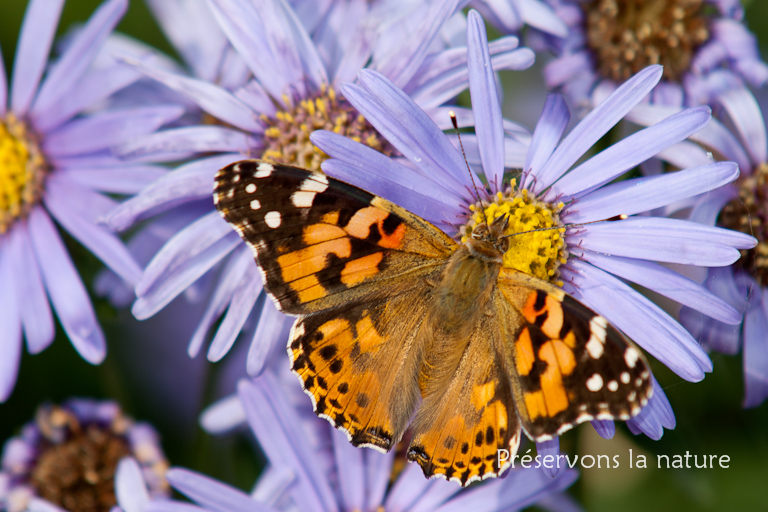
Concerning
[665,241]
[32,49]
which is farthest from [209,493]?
[32,49]

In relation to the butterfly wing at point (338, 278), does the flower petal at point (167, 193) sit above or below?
above

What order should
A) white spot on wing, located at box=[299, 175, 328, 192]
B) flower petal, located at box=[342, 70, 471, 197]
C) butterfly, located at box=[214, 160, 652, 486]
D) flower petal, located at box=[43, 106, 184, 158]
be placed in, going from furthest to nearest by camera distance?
flower petal, located at box=[43, 106, 184, 158] < flower petal, located at box=[342, 70, 471, 197] < white spot on wing, located at box=[299, 175, 328, 192] < butterfly, located at box=[214, 160, 652, 486]

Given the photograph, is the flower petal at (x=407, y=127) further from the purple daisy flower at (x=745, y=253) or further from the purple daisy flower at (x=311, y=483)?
A: the purple daisy flower at (x=311, y=483)

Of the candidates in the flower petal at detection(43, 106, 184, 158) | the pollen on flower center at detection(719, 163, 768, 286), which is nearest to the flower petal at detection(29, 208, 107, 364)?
the flower petal at detection(43, 106, 184, 158)

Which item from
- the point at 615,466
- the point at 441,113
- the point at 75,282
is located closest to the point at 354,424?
the point at 441,113

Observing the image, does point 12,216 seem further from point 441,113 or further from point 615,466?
point 615,466

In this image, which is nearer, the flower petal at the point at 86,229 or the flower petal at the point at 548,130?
the flower petal at the point at 548,130

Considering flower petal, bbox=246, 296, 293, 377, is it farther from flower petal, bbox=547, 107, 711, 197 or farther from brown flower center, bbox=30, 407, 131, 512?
flower petal, bbox=547, 107, 711, 197

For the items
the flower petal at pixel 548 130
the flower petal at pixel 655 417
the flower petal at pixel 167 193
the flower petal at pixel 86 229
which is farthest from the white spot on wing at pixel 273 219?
the flower petal at pixel 655 417
